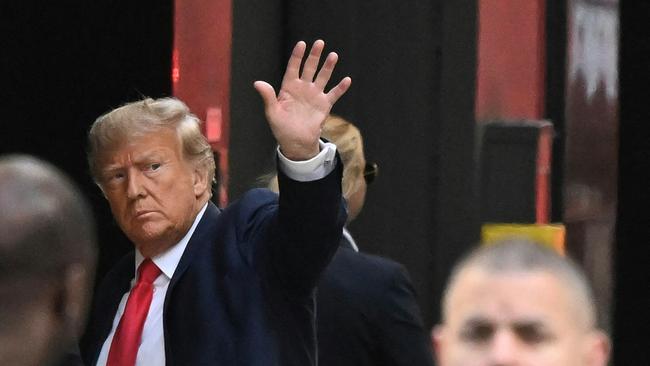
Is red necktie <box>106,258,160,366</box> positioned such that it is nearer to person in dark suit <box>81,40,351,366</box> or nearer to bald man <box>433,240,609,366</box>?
person in dark suit <box>81,40,351,366</box>

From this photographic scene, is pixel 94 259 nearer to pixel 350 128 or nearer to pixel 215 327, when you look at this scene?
pixel 215 327

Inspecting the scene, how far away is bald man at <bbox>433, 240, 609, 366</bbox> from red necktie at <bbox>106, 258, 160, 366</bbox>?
152 cm

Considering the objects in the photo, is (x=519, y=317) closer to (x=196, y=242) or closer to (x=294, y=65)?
(x=294, y=65)

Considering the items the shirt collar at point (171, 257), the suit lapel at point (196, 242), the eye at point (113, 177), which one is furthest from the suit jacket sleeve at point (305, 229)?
the eye at point (113, 177)

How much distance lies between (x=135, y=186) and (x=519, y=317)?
6.50ft

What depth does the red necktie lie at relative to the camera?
14.5ft

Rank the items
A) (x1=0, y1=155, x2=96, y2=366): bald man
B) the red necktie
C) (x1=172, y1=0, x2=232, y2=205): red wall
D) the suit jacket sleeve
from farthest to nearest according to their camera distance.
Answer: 1. (x1=172, y1=0, x2=232, y2=205): red wall
2. the red necktie
3. the suit jacket sleeve
4. (x1=0, y1=155, x2=96, y2=366): bald man

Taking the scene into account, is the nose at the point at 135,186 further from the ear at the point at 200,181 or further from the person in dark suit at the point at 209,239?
the ear at the point at 200,181

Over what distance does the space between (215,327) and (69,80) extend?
9.36 feet

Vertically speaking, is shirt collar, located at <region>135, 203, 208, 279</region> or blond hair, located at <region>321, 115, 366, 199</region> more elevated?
blond hair, located at <region>321, 115, 366, 199</region>

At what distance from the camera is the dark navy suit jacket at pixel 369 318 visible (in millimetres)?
4719

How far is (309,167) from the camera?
4.12m

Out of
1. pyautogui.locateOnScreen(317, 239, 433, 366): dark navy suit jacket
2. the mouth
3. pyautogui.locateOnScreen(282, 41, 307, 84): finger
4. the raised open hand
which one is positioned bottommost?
pyautogui.locateOnScreen(317, 239, 433, 366): dark navy suit jacket

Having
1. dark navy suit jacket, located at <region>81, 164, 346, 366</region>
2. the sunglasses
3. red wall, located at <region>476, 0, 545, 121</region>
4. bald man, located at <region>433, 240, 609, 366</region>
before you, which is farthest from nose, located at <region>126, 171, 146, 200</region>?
red wall, located at <region>476, 0, 545, 121</region>
